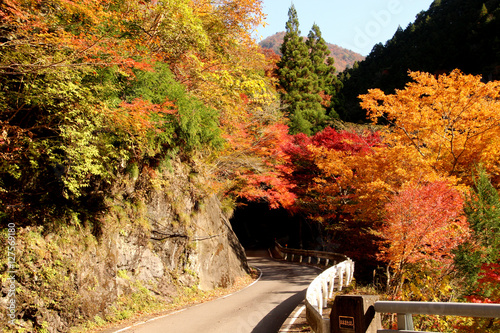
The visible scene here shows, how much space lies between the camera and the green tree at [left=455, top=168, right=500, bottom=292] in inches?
347

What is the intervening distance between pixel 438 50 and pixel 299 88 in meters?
18.8

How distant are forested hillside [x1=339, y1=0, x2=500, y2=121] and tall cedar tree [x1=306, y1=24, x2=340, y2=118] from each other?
97.3 inches

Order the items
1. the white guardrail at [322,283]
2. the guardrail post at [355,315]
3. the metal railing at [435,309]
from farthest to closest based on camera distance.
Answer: the white guardrail at [322,283]
the guardrail post at [355,315]
the metal railing at [435,309]

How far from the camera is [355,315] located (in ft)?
10.3

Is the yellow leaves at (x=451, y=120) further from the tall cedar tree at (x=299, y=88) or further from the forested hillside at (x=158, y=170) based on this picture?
the tall cedar tree at (x=299, y=88)

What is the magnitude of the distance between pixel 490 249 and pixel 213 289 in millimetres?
9964

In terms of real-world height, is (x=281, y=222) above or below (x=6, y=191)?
below

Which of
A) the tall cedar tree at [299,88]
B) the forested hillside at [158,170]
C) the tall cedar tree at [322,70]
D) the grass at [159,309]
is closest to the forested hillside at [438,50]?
the tall cedar tree at [322,70]

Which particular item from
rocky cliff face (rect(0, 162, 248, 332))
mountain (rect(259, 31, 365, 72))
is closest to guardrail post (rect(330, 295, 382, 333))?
rocky cliff face (rect(0, 162, 248, 332))

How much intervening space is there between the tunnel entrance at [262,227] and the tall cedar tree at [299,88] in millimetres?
11071

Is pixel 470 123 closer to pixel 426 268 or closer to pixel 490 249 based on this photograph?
pixel 490 249

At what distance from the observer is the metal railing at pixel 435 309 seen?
2.44m

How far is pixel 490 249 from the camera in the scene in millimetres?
8953

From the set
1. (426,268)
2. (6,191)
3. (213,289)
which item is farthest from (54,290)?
(426,268)
